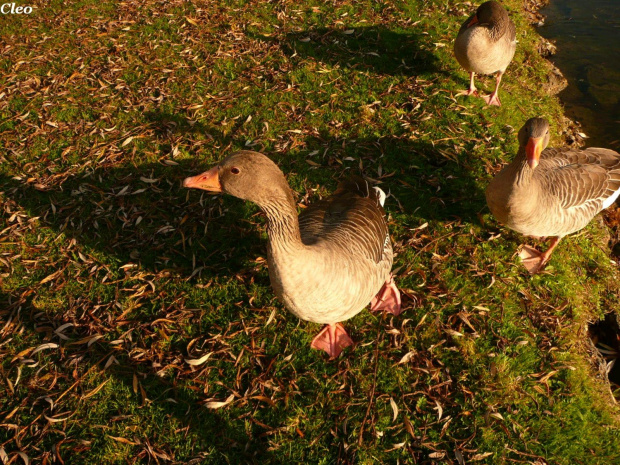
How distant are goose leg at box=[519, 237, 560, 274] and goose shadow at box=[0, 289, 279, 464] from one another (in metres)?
3.29

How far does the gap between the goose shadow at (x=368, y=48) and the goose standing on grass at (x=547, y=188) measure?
10.2 ft

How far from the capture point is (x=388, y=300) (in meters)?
4.11

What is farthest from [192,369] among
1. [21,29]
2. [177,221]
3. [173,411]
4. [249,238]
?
[21,29]

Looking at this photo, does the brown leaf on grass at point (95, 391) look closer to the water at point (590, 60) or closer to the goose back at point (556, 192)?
the goose back at point (556, 192)

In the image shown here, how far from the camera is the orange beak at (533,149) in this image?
12.2 ft

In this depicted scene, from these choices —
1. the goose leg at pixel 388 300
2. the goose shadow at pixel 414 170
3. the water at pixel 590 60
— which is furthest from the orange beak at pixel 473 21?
the goose leg at pixel 388 300

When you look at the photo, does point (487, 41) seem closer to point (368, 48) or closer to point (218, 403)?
point (368, 48)

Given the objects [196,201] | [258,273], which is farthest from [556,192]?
[196,201]

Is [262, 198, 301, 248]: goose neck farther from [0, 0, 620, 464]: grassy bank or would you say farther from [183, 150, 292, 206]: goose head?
[0, 0, 620, 464]: grassy bank

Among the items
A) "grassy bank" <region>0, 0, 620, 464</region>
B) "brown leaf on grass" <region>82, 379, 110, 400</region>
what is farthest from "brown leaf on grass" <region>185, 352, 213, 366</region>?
"brown leaf on grass" <region>82, 379, 110, 400</region>

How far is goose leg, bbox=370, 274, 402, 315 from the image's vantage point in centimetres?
405

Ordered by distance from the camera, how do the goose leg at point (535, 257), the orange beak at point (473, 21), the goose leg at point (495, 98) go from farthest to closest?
the goose leg at point (495, 98) < the orange beak at point (473, 21) < the goose leg at point (535, 257)

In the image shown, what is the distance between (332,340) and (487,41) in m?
4.76

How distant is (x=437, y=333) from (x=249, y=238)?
7.41 ft
